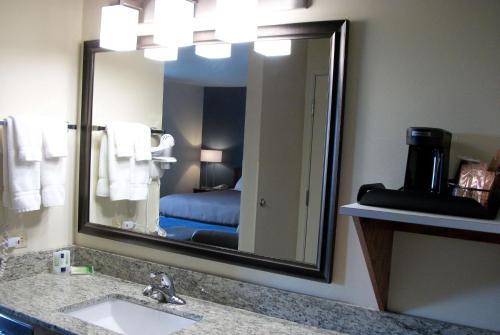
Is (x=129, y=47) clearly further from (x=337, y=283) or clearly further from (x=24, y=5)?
(x=337, y=283)

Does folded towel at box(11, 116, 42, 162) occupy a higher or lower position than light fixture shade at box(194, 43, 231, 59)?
lower

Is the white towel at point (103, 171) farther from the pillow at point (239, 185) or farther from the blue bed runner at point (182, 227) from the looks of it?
the pillow at point (239, 185)

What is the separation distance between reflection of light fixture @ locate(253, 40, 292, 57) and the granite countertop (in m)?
1.00

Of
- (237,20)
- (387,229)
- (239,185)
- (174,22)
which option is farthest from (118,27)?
(387,229)

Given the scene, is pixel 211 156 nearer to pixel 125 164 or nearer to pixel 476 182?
pixel 125 164

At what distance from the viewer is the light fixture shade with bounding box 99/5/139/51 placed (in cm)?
200

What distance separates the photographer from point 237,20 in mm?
1684

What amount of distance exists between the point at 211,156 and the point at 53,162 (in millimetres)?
745

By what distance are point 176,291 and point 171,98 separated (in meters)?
0.86

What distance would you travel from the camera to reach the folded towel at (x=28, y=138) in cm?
191

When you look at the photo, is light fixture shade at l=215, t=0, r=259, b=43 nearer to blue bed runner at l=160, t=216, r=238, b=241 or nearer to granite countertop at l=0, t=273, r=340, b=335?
blue bed runner at l=160, t=216, r=238, b=241

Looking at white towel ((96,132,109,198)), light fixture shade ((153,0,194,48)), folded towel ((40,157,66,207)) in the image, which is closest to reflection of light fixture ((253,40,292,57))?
light fixture shade ((153,0,194,48))

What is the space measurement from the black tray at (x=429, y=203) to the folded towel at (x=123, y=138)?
1.29m

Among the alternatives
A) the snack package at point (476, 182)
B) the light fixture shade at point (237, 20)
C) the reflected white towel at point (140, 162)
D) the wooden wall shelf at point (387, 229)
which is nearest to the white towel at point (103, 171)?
the reflected white towel at point (140, 162)
